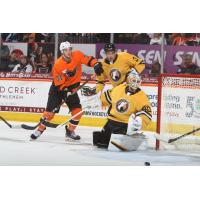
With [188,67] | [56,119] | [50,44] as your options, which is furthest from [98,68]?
[188,67]

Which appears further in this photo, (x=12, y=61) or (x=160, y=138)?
(x=12, y=61)

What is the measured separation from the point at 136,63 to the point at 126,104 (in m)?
0.43

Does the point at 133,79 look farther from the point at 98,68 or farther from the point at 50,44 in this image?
the point at 50,44

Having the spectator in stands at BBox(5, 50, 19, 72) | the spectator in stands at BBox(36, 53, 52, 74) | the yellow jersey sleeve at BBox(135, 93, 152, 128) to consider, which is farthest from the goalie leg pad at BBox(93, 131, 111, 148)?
the spectator in stands at BBox(5, 50, 19, 72)

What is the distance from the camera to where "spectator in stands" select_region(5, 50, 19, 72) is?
714 cm

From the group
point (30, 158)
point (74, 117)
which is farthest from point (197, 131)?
point (30, 158)

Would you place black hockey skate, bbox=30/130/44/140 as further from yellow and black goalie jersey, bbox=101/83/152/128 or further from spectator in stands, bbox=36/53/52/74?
yellow and black goalie jersey, bbox=101/83/152/128

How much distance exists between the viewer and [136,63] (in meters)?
6.82

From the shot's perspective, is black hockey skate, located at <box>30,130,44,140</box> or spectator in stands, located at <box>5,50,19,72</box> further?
spectator in stands, located at <box>5,50,19,72</box>

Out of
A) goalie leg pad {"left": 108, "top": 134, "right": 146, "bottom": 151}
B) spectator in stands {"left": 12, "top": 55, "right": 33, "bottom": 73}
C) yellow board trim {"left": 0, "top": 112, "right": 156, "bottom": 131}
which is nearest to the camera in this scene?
goalie leg pad {"left": 108, "top": 134, "right": 146, "bottom": 151}

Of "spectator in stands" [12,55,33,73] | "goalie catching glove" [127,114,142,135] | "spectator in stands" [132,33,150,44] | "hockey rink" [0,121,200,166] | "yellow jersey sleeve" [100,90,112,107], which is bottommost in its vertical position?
"hockey rink" [0,121,200,166]

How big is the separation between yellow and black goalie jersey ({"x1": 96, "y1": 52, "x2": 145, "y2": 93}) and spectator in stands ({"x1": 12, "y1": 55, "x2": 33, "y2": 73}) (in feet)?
2.75

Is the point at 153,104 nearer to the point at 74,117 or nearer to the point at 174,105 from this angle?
the point at 174,105

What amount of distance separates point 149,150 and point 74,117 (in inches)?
33.7
